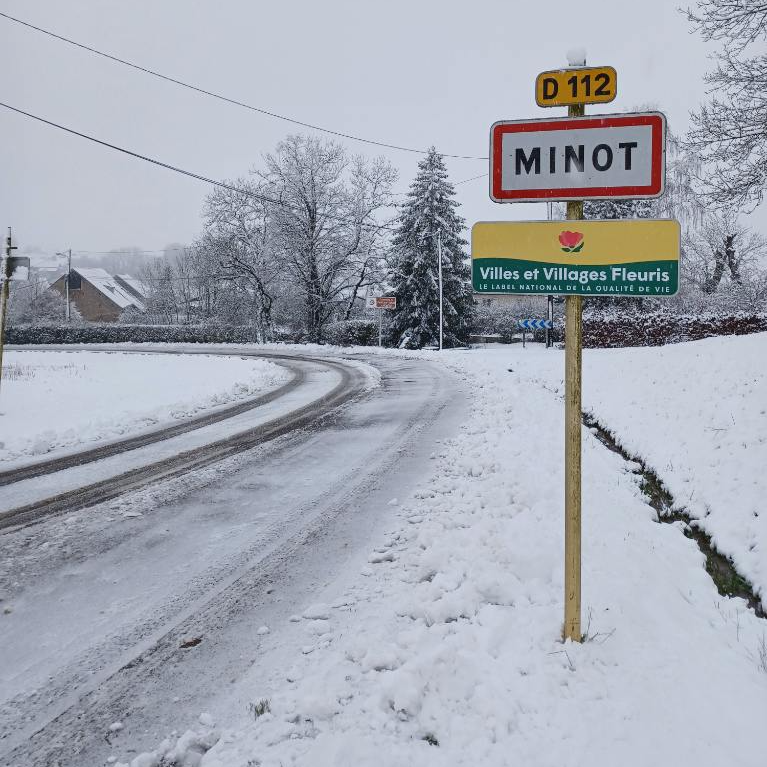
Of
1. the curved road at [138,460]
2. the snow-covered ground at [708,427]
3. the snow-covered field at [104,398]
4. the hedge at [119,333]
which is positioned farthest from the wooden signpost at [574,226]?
the hedge at [119,333]

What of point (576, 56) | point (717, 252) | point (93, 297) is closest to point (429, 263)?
point (717, 252)

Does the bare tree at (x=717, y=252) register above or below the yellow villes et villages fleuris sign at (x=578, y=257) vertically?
above

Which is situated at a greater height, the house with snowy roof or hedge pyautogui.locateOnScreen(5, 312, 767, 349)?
the house with snowy roof

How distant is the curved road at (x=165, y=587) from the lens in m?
2.93

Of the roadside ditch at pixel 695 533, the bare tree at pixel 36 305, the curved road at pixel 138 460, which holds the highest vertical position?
the bare tree at pixel 36 305

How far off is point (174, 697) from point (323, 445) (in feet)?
20.0

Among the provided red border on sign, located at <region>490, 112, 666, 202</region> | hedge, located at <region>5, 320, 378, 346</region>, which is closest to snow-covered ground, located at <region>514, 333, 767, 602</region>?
red border on sign, located at <region>490, 112, 666, 202</region>

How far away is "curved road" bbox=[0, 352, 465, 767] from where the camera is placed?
115 inches

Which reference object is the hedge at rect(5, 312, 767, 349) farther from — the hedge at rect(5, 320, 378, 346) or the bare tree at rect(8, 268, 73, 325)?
the bare tree at rect(8, 268, 73, 325)

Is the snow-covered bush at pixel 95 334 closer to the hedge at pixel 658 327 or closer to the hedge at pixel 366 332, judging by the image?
the hedge at pixel 366 332

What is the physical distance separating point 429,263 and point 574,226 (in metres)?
33.7

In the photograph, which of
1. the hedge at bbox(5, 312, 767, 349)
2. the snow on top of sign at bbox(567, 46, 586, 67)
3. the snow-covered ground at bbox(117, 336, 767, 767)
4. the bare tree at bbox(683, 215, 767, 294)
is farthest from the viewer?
the bare tree at bbox(683, 215, 767, 294)

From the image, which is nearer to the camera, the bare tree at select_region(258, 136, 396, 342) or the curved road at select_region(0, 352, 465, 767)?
the curved road at select_region(0, 352, 465, 767)

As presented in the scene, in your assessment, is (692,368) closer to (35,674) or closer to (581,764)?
(581,764)
